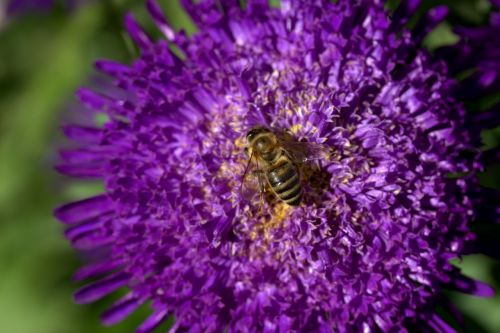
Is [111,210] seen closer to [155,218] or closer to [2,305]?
[155,218]

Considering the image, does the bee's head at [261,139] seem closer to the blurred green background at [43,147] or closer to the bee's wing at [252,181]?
the bee's wing at [252,181]

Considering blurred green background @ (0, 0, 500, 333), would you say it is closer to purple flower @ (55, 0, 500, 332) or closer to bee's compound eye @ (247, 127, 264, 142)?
purple flower @ (55, 0, 500, 332)

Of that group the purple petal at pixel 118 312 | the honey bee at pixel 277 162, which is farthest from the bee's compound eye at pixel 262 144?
the purple petal at pixel 118 312

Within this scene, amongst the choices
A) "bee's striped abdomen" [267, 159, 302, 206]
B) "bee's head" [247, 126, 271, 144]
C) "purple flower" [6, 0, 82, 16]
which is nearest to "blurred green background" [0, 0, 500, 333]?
"purple flower" [6, 0, 82, 16]

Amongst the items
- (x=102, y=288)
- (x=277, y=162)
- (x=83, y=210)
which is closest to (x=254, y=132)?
(x=277, y=162)

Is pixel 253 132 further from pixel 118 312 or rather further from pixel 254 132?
pixel 118 312
